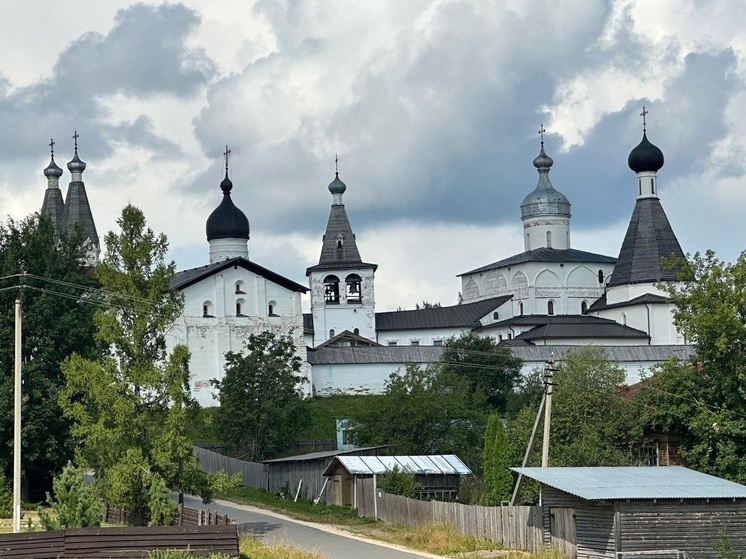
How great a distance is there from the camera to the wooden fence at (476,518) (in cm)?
2834

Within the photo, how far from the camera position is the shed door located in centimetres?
2734

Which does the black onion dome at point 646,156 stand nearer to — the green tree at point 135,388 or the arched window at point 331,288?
the arched window at point 331,288

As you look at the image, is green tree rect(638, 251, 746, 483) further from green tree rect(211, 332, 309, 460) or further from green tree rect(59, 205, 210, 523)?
green tree rect(211, 332, 309, 460)

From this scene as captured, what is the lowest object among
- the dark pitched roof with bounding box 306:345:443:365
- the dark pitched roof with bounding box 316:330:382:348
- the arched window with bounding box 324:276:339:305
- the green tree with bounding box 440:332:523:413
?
the green tree with bounding box 440:332:523:413

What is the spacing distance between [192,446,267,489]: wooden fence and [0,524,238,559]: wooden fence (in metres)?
18.5

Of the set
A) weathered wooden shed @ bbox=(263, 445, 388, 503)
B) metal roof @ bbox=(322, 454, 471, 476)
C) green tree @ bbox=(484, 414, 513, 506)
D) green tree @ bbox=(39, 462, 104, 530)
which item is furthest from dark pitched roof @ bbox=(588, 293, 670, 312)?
green tree @ bbox=(39, 462, 104, 530)

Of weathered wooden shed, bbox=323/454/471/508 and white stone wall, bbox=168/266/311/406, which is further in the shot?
white stone wall, bbox=168/266/311/406

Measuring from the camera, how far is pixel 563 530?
2773 centimetres

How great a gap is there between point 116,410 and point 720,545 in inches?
455

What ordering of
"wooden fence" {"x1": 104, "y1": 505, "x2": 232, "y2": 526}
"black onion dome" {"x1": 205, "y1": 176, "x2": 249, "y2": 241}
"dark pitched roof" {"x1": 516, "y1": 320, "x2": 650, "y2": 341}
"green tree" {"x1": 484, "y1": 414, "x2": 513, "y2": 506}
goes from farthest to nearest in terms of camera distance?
"dark pitched roof" {"x1": 516, "y1": 320, "x2": 650, "y2": 341}
"black onion dome" {"x1": 205, "y1": 176, "x2": 249, "y2": 241}
"green tree" {"x1": 484, "y1": 414, "x2": 513, "y2": 506}
"wooden fence" {"x1": 104, "y1": 505, "x2": 232, "y2": 526}

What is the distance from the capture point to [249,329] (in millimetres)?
59969

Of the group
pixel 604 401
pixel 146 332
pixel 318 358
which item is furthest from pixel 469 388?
pixel 146 332

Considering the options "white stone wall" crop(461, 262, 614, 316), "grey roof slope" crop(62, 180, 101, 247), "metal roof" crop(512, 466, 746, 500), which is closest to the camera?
"metal roof" crop(512, 466, 746, 500)

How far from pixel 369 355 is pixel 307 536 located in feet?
101
